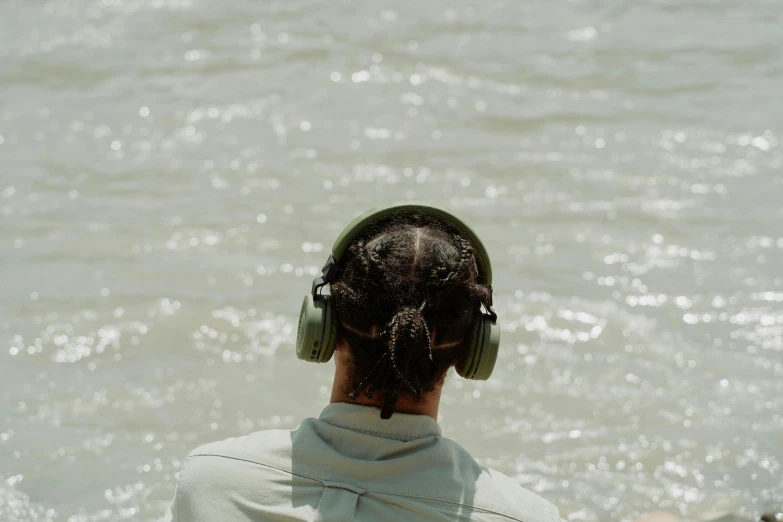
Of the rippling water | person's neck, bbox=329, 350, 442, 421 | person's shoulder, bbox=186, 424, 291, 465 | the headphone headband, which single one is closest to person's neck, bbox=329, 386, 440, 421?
person's neck, bbox=329, 350, 442, 421

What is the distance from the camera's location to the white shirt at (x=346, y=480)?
1644 millimetres

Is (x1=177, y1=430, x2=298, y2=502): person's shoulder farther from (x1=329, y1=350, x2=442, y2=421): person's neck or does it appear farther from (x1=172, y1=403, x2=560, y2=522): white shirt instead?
(x1=329, y1=350, x2=442, y2=421): person's neck

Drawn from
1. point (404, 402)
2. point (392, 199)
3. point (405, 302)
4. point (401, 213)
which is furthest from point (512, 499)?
point (392, 199)

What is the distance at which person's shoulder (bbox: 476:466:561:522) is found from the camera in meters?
1.69

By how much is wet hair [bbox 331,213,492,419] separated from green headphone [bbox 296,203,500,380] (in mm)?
13

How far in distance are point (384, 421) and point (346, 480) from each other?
128 millimetres

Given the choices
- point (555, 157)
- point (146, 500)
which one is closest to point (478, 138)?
point (555, 157)

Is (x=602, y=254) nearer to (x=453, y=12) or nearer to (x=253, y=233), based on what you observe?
(x=253, y=233)

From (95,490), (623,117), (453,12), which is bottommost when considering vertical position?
(95,490)

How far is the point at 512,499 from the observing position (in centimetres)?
171

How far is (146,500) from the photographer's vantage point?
334 centimetres

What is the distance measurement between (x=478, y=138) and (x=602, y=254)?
67.7 inches

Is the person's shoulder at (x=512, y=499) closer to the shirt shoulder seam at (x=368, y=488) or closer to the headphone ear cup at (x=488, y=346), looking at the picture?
the shirt shoulder seam at (x=368, y=488)

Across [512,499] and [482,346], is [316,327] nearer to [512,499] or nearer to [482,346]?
[482,346]
